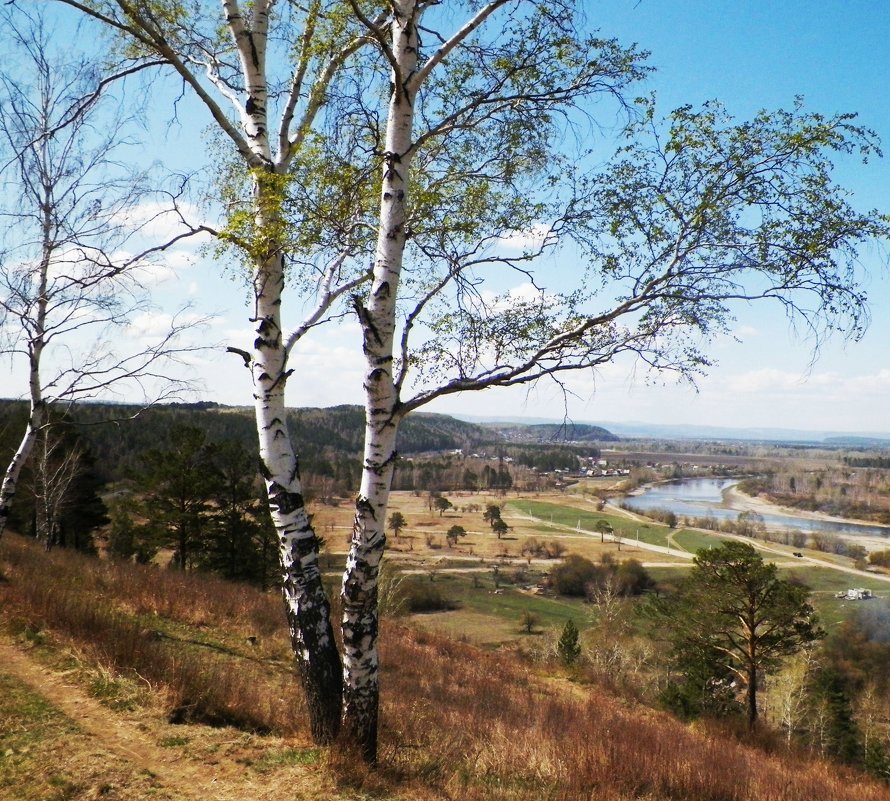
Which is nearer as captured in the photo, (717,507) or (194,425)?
(194,425)

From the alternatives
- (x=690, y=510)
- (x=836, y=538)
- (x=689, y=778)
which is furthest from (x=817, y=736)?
(x=690, y=510)

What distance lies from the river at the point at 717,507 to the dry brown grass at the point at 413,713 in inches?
4096

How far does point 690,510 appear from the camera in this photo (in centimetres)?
11825

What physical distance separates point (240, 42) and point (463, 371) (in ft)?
11.9

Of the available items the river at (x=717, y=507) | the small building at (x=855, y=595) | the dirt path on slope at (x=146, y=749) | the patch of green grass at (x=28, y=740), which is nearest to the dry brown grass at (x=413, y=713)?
the dirt path on slope at (x=146, y=749)

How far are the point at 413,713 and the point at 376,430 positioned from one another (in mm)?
3656

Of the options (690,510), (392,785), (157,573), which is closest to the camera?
(392,785)

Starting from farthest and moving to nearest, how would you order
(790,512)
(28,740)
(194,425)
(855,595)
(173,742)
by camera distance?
(790,512) → (855,595) → (194,425) → (173,742) → (28,740)

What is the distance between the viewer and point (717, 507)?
403 ft

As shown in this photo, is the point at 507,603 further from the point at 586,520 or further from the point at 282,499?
the point at 586,520

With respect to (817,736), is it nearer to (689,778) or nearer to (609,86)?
(689,778)

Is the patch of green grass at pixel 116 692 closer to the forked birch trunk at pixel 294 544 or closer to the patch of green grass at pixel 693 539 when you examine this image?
the forked birch trunk at pixel 294 544

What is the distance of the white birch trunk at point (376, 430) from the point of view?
4.47 m

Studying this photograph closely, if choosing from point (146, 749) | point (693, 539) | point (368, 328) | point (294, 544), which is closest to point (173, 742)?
point (146, 749)
